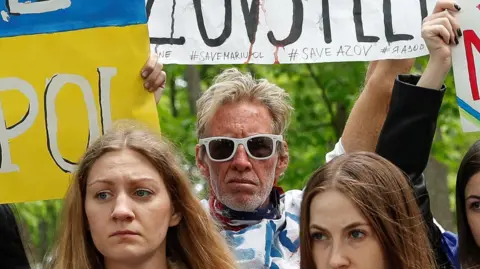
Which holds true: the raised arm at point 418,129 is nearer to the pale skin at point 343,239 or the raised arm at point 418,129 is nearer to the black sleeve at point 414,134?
the black sleeve at point 414,134

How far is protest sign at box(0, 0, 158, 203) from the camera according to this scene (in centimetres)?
370

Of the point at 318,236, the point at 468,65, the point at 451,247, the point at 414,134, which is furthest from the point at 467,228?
the point at 468,65

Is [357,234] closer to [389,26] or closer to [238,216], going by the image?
[238,216]

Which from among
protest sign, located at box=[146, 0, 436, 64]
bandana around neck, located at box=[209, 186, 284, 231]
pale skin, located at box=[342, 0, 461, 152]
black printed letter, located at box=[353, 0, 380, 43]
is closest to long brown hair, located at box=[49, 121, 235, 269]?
bandana around neck, located at box=[209, 186, 284, 231]

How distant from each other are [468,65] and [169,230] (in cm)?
128

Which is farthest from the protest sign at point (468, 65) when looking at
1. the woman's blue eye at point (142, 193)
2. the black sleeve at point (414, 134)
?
the woman's blue eye at point (142, 193)

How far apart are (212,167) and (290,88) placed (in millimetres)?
7756

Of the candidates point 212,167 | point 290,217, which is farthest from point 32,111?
point 290,217

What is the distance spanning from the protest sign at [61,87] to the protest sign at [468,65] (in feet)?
3.76

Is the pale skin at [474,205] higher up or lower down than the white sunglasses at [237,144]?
lower down

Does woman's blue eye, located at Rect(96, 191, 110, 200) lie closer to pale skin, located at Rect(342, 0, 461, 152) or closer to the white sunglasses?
the white sunglasses

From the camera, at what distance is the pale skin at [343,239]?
316cm

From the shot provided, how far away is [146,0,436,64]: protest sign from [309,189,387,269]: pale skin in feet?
3.23

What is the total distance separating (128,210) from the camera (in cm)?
323
